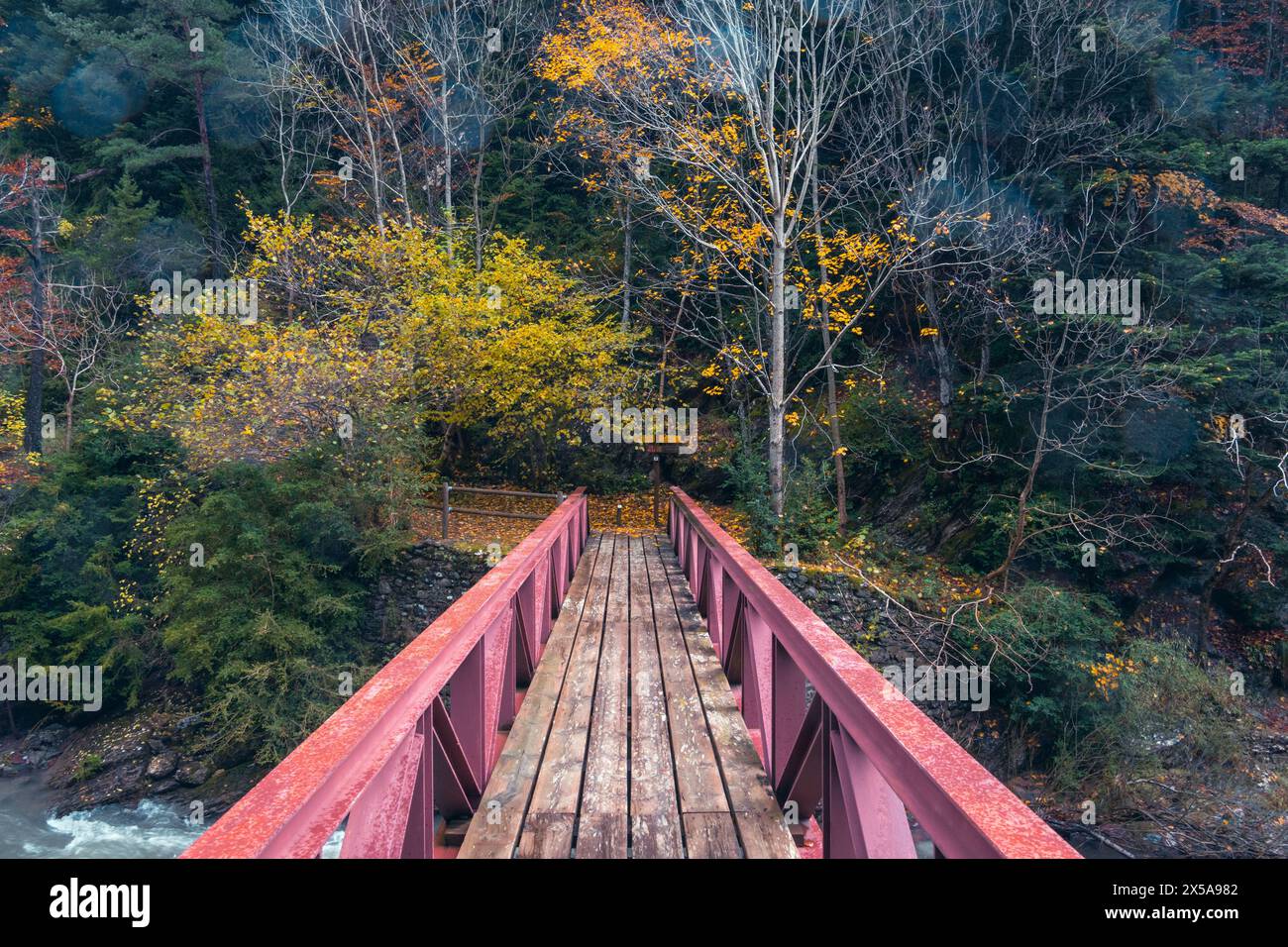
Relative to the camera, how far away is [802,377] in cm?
1353

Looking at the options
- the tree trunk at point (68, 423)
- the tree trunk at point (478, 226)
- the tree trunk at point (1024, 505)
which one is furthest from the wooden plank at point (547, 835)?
the tree trunk at point (68, 423)

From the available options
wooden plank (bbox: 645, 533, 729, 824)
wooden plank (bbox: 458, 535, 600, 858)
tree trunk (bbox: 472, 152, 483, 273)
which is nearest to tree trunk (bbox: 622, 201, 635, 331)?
tree trunk (bbox: 472, 152, 483, 273)

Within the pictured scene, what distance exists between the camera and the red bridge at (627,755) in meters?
1.26

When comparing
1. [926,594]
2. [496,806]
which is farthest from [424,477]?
[496,806]

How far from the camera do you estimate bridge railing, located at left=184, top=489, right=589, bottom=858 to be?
115 centimetres

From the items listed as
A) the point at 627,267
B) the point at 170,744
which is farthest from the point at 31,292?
the point at 627,267

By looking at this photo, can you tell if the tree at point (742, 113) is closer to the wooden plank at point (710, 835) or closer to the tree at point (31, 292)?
the wooden plank at point (710, 835)

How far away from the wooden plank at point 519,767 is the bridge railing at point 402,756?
0.08m

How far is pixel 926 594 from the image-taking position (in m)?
10.6

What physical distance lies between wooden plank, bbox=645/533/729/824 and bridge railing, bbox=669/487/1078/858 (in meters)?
0.24

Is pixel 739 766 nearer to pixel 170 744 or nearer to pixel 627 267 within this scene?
pixel 170 744

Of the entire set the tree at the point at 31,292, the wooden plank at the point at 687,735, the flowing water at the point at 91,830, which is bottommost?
the flowing water at the point at 91,830

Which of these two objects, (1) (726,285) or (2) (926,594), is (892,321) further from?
(2) (926,594)

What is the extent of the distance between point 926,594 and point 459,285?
36.8 ft
